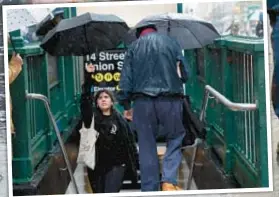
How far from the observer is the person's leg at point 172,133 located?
208 inches

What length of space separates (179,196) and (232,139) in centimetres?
59

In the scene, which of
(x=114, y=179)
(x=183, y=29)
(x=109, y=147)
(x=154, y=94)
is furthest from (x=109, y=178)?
(x=183, y=29)

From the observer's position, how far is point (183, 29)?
526 centimetres

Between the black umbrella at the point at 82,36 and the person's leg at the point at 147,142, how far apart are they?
0.50m

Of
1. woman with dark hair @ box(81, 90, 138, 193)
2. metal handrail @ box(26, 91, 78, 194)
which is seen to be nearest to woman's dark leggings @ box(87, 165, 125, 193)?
woman with dark hair @ box(81, 90, 138, 193)

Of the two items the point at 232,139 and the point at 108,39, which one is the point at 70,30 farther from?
the point at 232,139

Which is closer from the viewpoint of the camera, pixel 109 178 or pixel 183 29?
pixel 183 29

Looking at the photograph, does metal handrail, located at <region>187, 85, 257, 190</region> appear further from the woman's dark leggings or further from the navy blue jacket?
the woman's dark leggings

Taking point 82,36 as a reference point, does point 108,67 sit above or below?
below

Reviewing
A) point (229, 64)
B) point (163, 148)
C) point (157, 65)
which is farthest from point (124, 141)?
point (229, 64)

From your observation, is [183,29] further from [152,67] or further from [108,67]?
[108,67]

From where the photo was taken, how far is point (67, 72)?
531 cm

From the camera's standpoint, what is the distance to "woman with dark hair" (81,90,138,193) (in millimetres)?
5320

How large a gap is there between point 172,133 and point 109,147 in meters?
0.48
